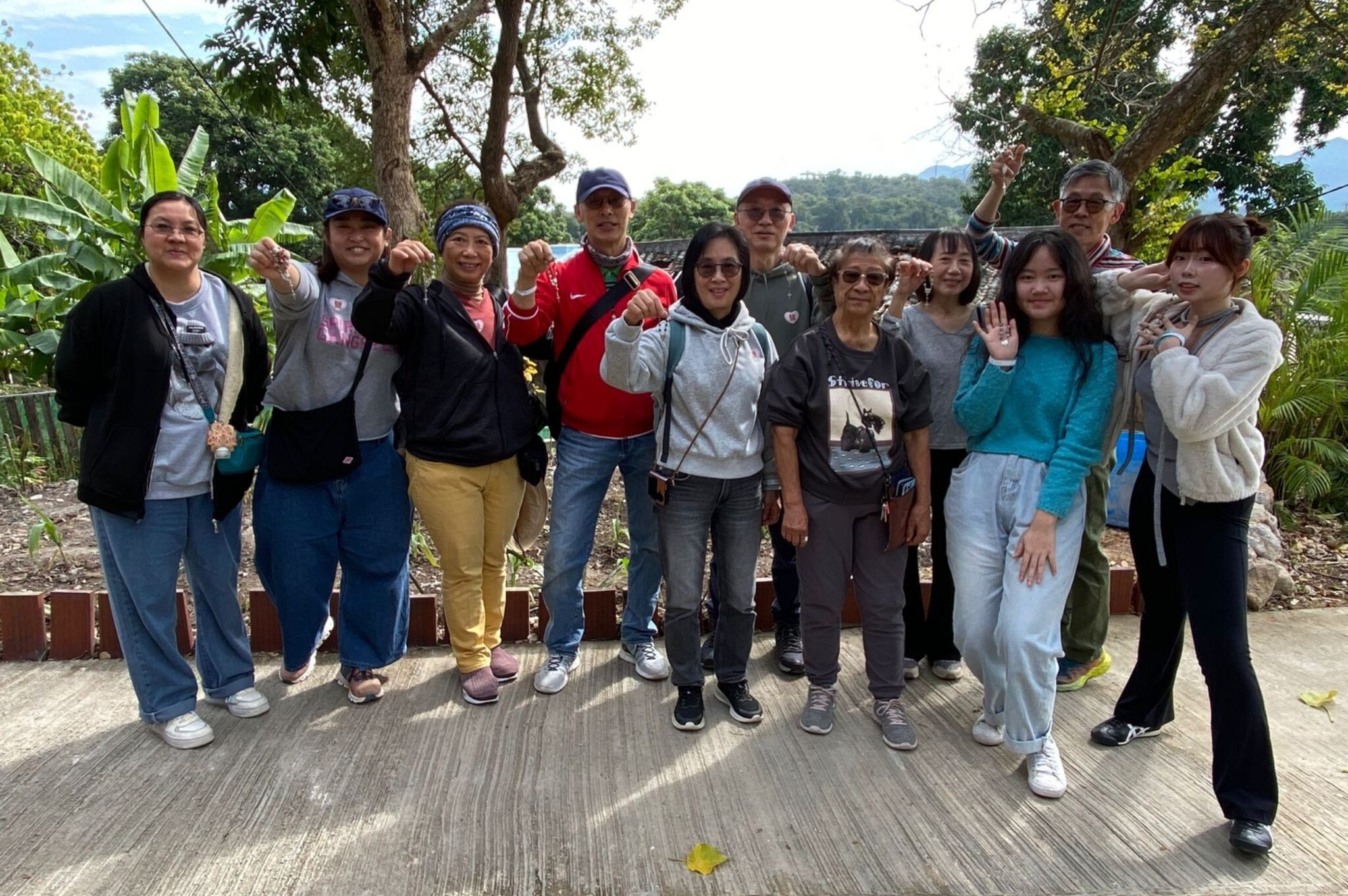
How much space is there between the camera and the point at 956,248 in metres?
3.06

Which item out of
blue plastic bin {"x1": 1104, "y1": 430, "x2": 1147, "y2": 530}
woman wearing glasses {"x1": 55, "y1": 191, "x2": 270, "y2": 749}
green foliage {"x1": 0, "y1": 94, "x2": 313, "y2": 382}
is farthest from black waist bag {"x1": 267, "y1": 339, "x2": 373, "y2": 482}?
blue plastic bin {"x1": 1104, "y1": 430, "x2": 1147, "y2": 530}

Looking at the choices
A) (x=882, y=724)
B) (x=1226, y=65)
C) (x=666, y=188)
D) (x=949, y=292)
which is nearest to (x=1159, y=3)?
(x=1226, y=65)

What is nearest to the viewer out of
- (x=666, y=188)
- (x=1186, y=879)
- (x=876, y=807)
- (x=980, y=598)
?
(x=1186, y=879)

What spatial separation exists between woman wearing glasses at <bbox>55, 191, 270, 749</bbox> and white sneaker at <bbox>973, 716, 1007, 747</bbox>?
2.59 metres

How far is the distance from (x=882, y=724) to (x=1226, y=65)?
5.15m

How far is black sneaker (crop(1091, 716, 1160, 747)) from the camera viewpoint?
9.68 feet

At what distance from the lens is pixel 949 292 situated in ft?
10.2

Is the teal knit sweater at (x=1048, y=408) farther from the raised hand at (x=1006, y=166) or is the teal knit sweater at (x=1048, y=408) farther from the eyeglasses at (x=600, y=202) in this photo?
the eyeglasses at (x=600, y=202)

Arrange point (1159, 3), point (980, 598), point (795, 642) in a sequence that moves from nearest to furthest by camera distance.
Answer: point (980, 598), point (795, 642), point (1159, 3)

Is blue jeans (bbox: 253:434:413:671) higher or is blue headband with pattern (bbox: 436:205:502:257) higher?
blue headband with pattern (bbox: 436:205:502:257)

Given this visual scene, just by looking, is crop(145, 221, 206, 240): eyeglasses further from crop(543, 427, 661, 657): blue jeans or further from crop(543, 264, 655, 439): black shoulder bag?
crop(543, 427, 661, 657): blue jeans

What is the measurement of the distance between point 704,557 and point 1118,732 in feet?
5.16

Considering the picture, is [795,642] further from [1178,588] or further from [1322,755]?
[1322,755]

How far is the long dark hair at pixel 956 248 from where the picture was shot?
10.0ft
